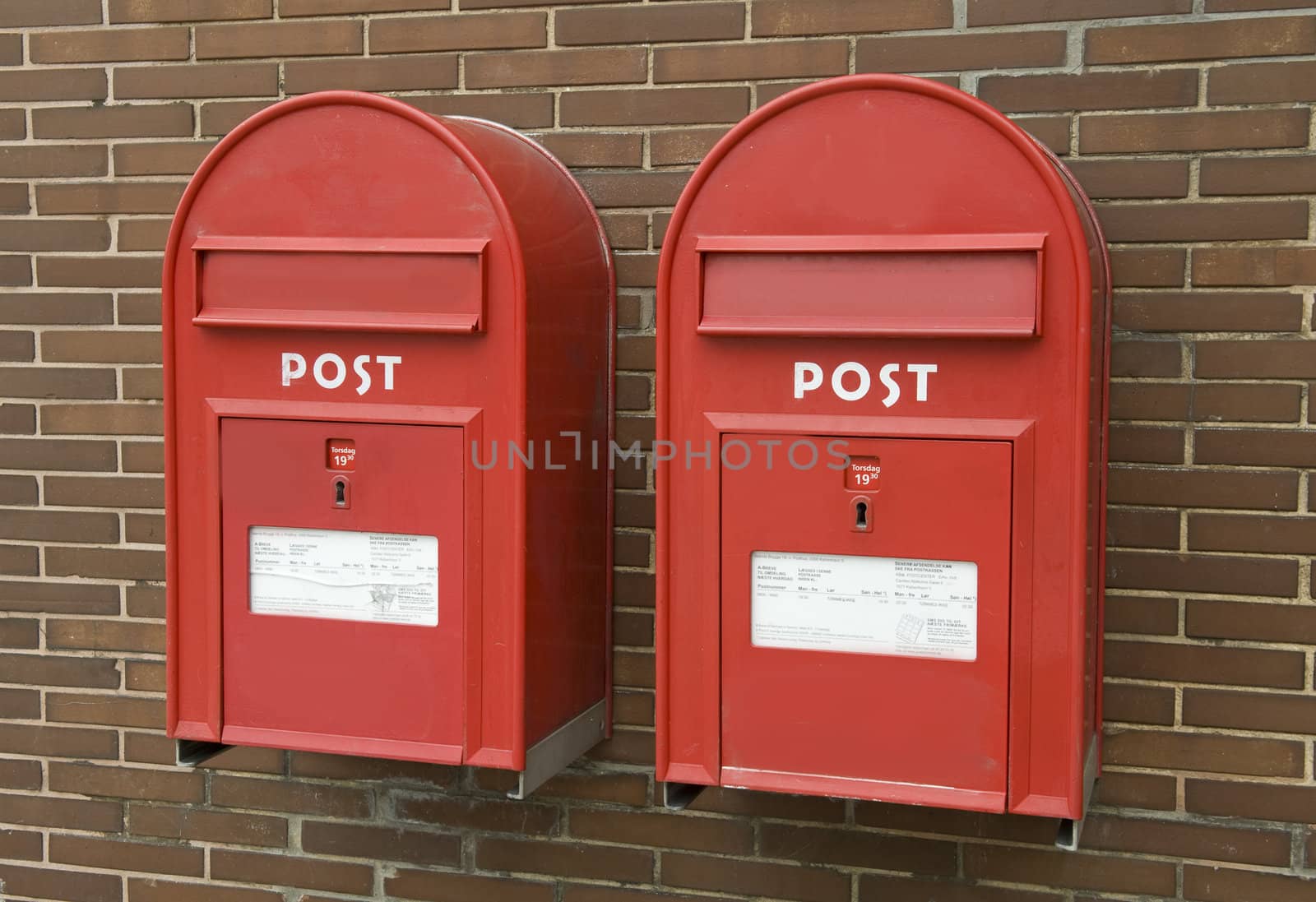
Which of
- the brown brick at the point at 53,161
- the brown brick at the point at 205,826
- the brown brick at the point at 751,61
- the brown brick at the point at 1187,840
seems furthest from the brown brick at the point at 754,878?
the brown brick at the point at 53,161

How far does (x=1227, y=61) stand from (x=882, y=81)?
0.73m

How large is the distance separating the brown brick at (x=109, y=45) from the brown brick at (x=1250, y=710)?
2.41 meters

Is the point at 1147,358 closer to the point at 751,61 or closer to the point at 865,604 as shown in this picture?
the point at 865,604

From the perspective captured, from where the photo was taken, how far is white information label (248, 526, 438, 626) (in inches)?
88.2

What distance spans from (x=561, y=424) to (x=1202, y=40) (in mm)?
1313

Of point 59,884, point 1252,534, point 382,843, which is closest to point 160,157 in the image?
point 382,843

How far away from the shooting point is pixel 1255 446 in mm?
2350

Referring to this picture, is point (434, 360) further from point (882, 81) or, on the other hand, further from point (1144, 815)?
point (1144, 815)

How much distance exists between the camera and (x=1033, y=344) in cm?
196

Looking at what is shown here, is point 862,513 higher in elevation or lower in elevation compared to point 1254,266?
lower

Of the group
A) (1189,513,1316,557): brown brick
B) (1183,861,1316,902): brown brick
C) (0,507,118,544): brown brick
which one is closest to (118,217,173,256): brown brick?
(0,507,118,544): brown brick

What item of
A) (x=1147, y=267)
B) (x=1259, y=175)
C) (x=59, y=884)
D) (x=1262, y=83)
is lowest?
(x=59, y=884)

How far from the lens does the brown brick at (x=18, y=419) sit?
9.70 feet

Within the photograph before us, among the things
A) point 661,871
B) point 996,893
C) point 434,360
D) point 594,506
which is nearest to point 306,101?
point 434,360
